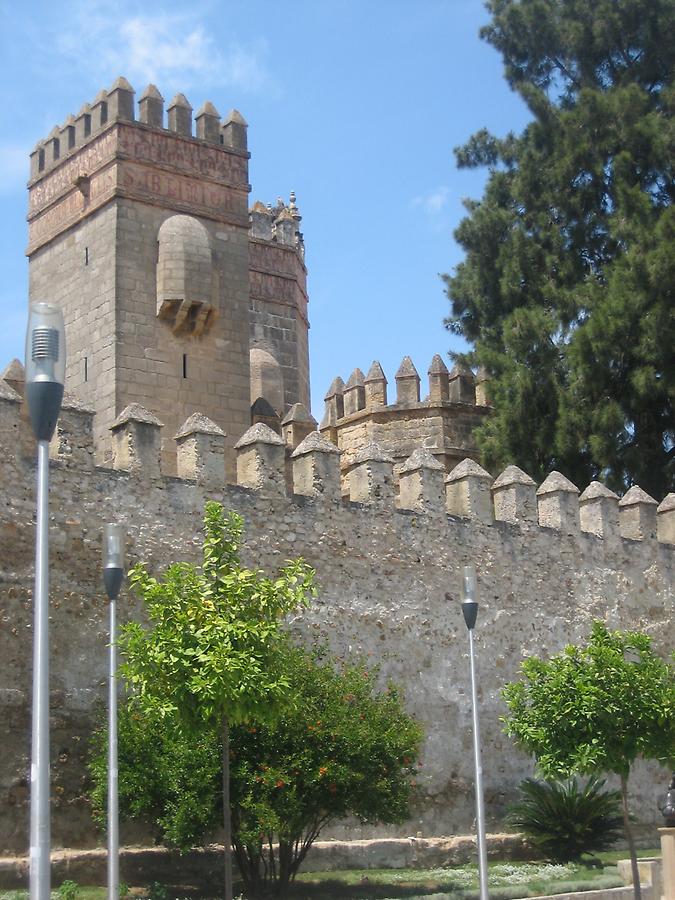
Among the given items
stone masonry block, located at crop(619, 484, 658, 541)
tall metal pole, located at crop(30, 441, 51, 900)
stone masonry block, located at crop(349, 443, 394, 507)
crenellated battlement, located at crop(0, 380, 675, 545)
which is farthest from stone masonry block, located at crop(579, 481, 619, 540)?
tall metal pole, located at crop(30, 441, 51, 900)

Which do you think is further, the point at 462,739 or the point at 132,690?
the point at 462,739

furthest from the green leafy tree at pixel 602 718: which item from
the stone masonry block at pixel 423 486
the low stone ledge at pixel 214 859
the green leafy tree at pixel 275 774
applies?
the stone masonry block at pixel 423 486

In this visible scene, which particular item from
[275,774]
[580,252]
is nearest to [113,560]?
[275,774]

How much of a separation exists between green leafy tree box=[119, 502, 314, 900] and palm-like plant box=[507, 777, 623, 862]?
5.96 m

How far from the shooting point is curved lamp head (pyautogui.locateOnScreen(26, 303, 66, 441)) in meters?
7.98

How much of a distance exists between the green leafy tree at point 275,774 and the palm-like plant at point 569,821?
3.32 metres

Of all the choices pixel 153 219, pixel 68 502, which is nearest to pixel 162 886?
pixel 68 502

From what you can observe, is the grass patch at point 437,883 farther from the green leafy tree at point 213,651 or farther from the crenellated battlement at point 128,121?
the crenellated battlement at point 128,121

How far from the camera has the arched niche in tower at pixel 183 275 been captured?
21.6 meters

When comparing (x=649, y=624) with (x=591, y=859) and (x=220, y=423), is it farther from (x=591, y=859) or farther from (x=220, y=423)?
(x=220, y=423)

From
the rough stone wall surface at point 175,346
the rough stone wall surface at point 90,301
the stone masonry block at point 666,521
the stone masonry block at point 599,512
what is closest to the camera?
the stone masonry block at point 599,512

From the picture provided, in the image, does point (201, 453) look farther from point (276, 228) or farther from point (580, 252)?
point (276, 228)

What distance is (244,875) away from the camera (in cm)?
1309

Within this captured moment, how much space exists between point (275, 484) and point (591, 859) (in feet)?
18.4
